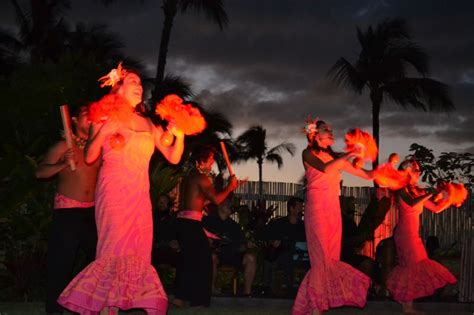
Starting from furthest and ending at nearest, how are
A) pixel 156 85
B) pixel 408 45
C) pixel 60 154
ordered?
pixel 408 45 → pixel 156 85 → pixel 60 154

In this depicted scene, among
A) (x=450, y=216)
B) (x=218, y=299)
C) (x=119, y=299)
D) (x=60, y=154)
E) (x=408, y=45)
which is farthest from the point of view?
(x=408, y=45)

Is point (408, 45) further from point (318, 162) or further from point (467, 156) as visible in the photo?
point (318, 162)

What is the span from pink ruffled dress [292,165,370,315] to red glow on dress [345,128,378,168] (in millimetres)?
359

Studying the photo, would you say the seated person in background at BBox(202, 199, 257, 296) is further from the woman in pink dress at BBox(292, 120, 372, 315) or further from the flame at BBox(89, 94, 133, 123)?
the flame at BBox(89, 94, 133, 123)

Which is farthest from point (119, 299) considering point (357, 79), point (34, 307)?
point (357, 79)

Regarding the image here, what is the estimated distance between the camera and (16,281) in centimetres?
1232

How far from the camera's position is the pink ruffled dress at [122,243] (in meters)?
6.73

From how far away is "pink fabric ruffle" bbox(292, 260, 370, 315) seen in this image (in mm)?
8664

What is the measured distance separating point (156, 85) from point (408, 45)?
1089 cm

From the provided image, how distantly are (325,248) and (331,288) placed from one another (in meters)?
0.40

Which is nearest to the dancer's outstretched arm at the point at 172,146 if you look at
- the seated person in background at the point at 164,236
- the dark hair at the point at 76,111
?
the dark hair at the point at 76,111

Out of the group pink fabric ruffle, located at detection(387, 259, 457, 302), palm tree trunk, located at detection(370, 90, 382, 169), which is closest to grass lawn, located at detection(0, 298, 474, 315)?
pink fabric ruffle, located at detection(387, 259, 457, 302)

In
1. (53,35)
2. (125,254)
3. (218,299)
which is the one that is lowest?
(218,299)

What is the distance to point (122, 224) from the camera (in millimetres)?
6883
